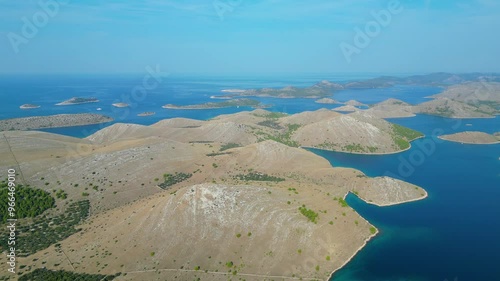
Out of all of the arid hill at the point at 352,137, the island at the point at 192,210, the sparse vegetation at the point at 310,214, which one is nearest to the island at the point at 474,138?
the arid hill at the point at 352,137

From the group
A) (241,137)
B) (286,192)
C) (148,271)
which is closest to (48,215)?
(148,271)

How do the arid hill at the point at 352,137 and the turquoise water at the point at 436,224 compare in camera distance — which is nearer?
the turquoise water at the point at 436,224

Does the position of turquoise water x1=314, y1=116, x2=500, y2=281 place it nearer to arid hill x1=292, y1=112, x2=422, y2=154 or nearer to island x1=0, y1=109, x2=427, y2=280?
island x1=0, y1=109, x2=427, y2=280

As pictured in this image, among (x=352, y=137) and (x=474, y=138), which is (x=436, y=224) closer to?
(x=352, y=137)

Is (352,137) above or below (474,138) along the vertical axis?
above

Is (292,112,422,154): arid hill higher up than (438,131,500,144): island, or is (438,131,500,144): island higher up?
(292,112,422,154): arid hill

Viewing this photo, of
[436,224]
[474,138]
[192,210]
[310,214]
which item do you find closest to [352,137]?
[474,138]

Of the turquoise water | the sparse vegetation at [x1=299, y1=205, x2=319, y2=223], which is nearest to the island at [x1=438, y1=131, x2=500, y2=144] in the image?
the turquoise water

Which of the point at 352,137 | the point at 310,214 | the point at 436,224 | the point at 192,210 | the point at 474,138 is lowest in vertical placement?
the point at 474,138

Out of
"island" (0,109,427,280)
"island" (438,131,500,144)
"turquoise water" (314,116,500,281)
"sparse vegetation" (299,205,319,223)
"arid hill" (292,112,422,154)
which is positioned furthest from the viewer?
"island" (438,131,500,144)

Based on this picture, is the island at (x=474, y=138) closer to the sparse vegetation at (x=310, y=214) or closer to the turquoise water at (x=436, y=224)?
the turquoise water at (x=436, y=224)

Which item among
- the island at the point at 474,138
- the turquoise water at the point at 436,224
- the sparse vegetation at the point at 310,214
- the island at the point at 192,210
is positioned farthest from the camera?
the island at the point at 474,138
